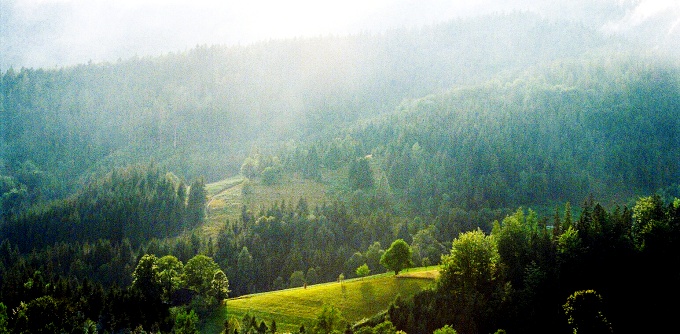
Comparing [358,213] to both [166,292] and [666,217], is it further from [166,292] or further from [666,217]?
[666,217]

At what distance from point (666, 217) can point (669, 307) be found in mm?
24654

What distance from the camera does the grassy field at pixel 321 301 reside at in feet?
339

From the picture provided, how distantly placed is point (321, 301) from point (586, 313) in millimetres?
50378

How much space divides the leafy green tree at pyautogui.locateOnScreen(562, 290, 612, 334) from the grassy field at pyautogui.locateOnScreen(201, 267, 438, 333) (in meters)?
30.2

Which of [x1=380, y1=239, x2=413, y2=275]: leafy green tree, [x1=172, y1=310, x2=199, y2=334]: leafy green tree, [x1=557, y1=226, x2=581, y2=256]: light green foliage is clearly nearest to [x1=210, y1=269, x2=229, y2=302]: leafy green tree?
[x1=172, y1=310, x2=199, y2=334]: leafy green tree

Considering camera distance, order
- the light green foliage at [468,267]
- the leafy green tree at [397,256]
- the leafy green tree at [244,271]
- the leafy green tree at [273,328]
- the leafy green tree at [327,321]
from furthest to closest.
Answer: the leafy green tree at [244,271], the leafy green tree at [397,256], the light green foliage at [468,267], the leafy green tree at [273,328], the leafy green tree at [327,321]

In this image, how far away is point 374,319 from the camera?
97.1m

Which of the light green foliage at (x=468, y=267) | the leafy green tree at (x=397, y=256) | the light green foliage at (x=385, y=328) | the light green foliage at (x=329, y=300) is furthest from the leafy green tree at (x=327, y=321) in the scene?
the leafy green tree at (x=397, y=256)

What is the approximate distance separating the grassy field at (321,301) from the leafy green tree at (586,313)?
1189 inches

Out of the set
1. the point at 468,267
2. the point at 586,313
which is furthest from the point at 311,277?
the point at 586,313

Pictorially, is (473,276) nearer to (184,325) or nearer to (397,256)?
(397,256)

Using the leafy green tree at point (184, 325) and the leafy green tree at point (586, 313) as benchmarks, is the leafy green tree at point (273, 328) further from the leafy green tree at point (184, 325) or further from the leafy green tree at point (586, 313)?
the leafy green tree at point (586, 313)

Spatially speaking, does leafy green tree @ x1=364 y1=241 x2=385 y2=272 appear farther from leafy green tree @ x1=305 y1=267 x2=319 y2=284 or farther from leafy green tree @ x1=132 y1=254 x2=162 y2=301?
leafy green tree @ x1=132 y1=254 x2=162 y2=301

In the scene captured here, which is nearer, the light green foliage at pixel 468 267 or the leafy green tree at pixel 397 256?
the light green foliage at pixel 468 267
